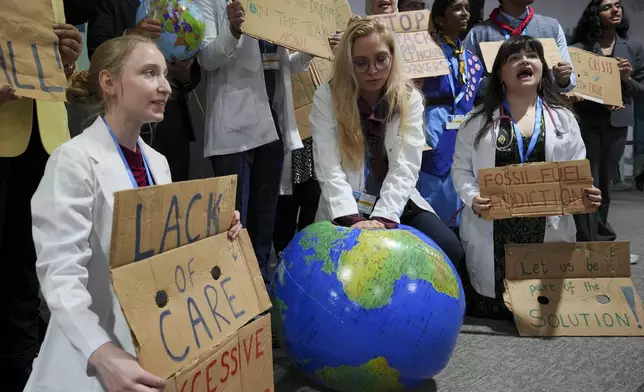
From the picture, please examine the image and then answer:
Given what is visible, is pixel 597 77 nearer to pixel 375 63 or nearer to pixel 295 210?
pixel 375 63

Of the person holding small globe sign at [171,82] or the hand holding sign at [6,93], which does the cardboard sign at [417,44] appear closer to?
the person holding small globe sign at [171,82]

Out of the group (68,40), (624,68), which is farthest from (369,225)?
(624,68)

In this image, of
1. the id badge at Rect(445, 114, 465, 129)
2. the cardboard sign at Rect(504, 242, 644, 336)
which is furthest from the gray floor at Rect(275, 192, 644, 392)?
the id badge at Rect(445, 114, 465, 129)

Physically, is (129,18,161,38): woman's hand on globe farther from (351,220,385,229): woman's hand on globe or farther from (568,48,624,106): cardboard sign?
(568,48,624,106): cardboard sign

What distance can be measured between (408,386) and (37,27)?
65.7 inches

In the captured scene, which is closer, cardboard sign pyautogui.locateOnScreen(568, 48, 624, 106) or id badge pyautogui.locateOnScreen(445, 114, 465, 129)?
id badge pyautogui.locateOnScreen(445, 114, 465, 129)

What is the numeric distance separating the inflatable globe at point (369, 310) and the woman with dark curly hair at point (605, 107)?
7.45 ft

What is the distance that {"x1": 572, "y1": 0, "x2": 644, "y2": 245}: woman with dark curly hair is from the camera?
12.1ft

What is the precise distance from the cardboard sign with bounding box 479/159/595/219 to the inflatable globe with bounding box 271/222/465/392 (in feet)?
2.77

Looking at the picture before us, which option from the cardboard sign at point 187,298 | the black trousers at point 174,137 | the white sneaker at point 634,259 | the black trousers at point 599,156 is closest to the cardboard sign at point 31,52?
the cardboard sign at point 187,298

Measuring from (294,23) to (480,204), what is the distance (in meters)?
1.27

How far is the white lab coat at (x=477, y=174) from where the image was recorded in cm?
281

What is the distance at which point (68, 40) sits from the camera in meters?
1.71

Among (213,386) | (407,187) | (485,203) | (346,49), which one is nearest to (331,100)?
(346,49)
